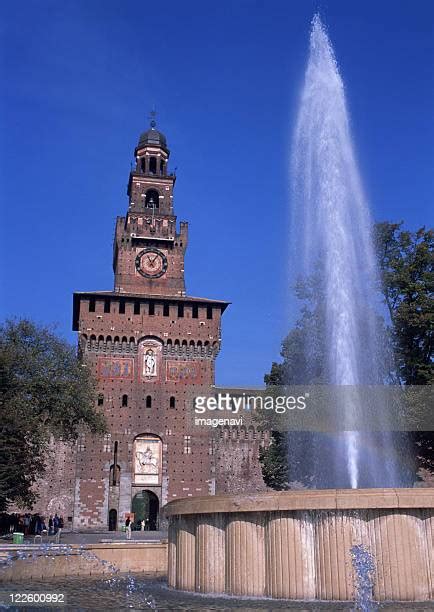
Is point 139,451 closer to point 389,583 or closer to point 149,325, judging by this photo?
point 149,325

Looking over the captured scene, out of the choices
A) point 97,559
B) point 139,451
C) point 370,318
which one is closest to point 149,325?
point 139,451

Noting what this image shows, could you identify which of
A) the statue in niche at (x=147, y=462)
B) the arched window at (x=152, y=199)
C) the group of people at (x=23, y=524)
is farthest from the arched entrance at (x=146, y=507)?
the arched window at (x=152, y=199)

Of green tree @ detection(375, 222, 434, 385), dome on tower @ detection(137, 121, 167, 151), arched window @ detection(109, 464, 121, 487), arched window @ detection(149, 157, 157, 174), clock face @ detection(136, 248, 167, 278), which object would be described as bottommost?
arched window @ detection(109, 464, 121, 487)

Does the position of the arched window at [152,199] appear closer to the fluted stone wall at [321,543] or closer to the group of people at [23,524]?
the group of people at [23,524]

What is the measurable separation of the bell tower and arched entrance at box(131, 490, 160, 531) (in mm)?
12753

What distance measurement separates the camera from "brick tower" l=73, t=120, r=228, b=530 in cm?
3859

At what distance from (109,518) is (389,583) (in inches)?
1296

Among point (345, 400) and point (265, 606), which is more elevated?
point (345, 400)

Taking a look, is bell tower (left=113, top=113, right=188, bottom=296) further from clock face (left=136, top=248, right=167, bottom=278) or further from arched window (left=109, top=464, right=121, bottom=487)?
arched window (left=109, top=464, right=121, bottom=487)

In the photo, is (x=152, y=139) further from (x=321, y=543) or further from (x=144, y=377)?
(x=321, y=543)

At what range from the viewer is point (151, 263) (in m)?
44.3

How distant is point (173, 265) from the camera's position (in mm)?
44500

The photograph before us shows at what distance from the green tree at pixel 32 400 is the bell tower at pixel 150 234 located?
51.2 feet

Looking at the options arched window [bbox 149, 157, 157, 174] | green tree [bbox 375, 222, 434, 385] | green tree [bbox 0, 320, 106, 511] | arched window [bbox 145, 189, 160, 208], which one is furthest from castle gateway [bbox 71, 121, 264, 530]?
green tree [bbox 375, 222, 434, 385]
